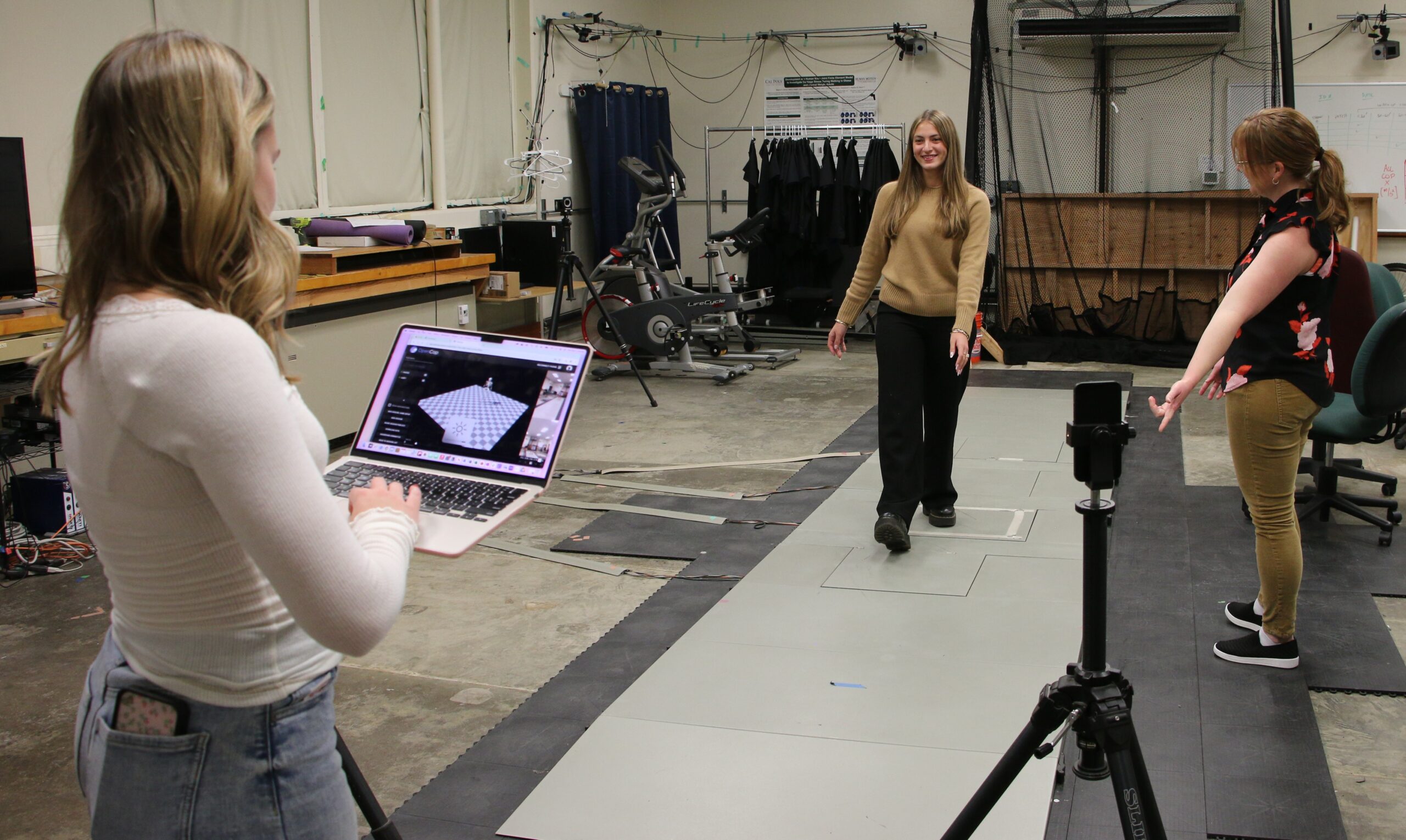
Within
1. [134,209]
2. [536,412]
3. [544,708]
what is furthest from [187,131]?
[544,708]

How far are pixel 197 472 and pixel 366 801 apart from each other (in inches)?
37.7

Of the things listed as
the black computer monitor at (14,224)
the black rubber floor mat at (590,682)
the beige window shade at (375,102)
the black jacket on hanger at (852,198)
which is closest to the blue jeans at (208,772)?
the black rubber floor mat at (590,682)

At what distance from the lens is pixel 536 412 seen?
5.08 feet

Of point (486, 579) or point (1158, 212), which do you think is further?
point (1158, 212)

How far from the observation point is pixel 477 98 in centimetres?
770

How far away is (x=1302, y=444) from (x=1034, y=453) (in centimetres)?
236

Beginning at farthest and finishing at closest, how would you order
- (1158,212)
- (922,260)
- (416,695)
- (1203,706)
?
1. (1158,212)
2. (922,260)
3. (416,695)
4. (1203,706)

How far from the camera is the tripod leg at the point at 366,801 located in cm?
158

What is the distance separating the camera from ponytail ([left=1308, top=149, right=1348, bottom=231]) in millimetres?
2594

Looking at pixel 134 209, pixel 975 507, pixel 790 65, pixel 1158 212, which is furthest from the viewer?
pixel 790 65

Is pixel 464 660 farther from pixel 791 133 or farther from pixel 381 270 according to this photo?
pixel 791 133

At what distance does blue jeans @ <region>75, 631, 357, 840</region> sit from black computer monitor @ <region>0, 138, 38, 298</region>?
3509 mm

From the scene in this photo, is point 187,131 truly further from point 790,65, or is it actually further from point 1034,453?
point 790,65

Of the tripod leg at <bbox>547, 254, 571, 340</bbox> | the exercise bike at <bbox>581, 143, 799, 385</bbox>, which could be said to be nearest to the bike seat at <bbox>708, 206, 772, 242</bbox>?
the exercise bike at <bbox>581, 143, 799, 385</bbox>
